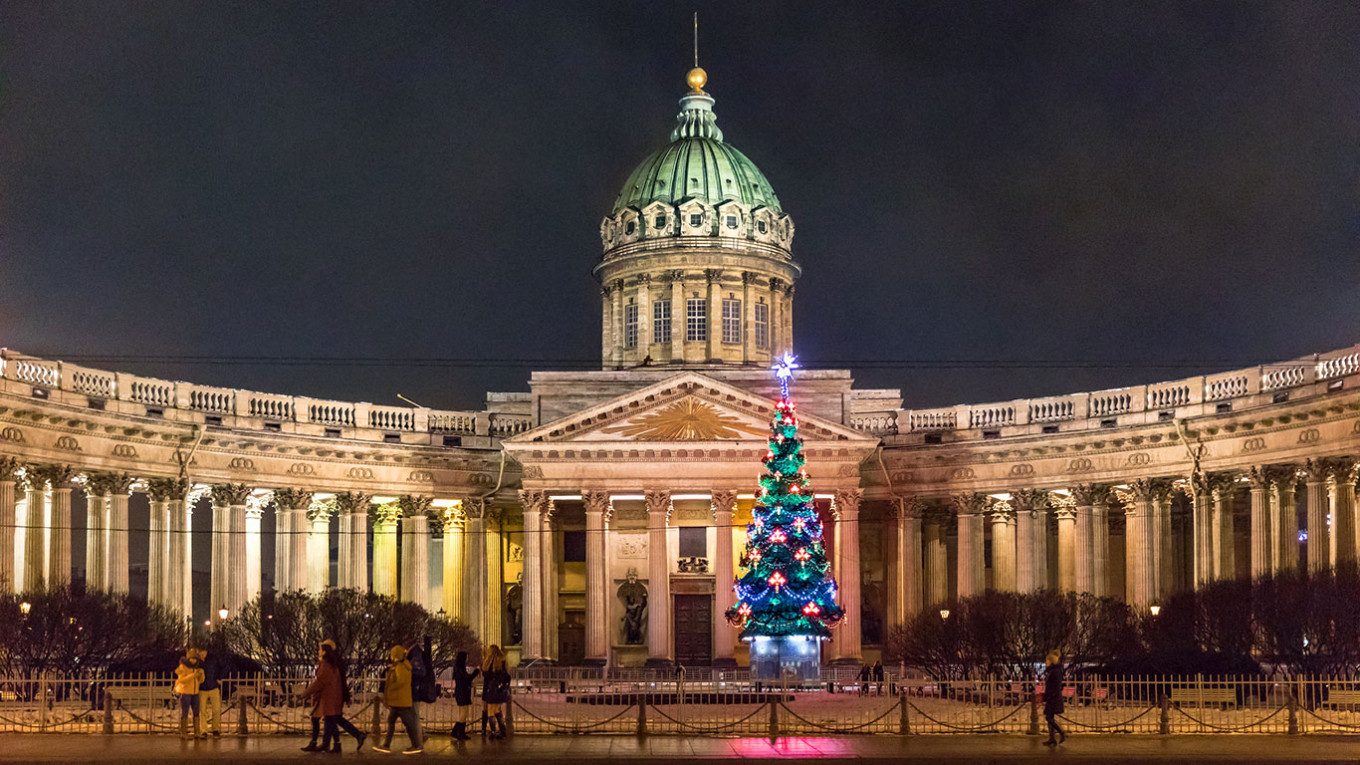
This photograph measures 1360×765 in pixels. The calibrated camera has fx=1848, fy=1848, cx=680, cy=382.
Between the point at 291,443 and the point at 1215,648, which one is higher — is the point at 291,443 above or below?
above

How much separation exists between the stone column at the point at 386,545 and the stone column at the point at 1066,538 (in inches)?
1071

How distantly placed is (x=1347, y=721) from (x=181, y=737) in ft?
79.8

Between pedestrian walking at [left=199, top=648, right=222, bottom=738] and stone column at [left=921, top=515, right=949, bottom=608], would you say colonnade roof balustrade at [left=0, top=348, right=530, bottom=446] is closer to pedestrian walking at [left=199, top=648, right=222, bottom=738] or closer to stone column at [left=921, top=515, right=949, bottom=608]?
stone column at [left=921, top=515, right=949, bottom=608]

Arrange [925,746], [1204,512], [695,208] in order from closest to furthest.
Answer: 1. [925,746]
2. [1204,512]
3. [695,208]

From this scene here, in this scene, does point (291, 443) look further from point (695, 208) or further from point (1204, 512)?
point (1204, 512)

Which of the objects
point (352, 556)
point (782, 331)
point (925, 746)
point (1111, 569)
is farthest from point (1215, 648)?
point (782, 331)

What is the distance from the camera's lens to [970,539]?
74.6 m

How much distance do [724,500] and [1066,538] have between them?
14.0 meters

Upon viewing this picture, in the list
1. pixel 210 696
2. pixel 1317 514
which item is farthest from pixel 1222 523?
pixel 210 696

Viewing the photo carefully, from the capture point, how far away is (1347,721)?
39.5 meters

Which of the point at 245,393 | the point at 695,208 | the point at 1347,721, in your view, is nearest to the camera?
the point at 1347,721

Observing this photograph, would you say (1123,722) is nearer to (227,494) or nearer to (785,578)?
(785,578)

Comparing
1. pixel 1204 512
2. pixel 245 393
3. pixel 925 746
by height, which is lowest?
pixel 925 746

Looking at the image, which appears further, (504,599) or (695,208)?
(695,208)
